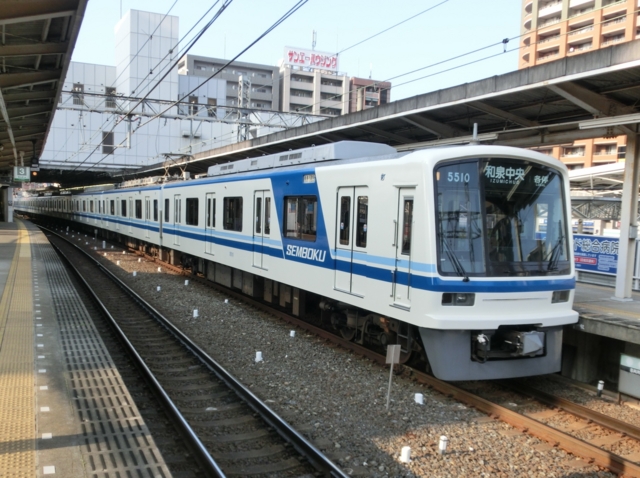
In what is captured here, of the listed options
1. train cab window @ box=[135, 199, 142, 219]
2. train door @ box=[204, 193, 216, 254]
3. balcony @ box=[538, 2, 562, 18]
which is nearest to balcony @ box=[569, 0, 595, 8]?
balcony @ box=[538, 2, 562, 18]

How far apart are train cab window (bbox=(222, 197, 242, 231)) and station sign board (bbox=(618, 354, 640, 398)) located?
24.7 feet

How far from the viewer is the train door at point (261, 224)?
10.4 meters

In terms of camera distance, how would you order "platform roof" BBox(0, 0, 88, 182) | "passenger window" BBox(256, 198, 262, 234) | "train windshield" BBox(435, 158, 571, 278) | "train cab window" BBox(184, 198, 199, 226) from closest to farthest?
"train windshield" BBox(435, 158, 571, 278) → "platform roof" BBox(0, 0, 88, 182) → "passenger window" BBox(256, 198, 262, 234) → "train cab window" BBox(184, 198, 199, 226)

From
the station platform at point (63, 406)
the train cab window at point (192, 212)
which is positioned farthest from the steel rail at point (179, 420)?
the train cab window at point (192, 212)

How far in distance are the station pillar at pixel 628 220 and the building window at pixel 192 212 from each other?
1002cm

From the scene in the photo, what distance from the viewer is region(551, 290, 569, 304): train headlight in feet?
22.2

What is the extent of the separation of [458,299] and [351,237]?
2.05m

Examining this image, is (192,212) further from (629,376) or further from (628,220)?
(629,376)

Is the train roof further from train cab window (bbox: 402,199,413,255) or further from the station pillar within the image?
the station pillar

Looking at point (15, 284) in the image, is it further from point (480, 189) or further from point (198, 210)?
point (480, 189)

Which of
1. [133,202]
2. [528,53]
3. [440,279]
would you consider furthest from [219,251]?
[528,53]

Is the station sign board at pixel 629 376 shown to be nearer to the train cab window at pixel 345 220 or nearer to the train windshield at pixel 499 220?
the train windshield at pixel 499 220

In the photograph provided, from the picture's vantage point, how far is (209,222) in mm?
13648

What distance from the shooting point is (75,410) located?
16.8 feet
